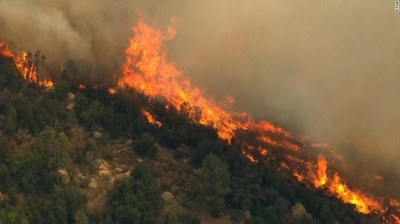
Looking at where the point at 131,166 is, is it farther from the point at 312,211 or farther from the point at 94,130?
the point at 312,211

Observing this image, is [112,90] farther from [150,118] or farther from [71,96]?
[71,96]

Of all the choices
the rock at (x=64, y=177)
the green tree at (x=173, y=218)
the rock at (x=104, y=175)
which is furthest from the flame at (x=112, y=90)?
the green tree at (x=173, y=218)

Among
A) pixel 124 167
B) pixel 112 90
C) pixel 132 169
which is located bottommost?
pixel 132 169

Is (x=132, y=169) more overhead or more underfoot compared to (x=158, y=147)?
more underfoot

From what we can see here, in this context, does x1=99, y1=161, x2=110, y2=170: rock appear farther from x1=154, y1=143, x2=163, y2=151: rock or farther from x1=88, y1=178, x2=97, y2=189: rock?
x1=154, y1=143, x2=163, y2=151: rock

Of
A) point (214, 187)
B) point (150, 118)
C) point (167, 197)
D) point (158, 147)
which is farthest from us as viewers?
point (150, 118)

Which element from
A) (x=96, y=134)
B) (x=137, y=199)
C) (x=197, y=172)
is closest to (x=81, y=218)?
(x=137, y=199)
